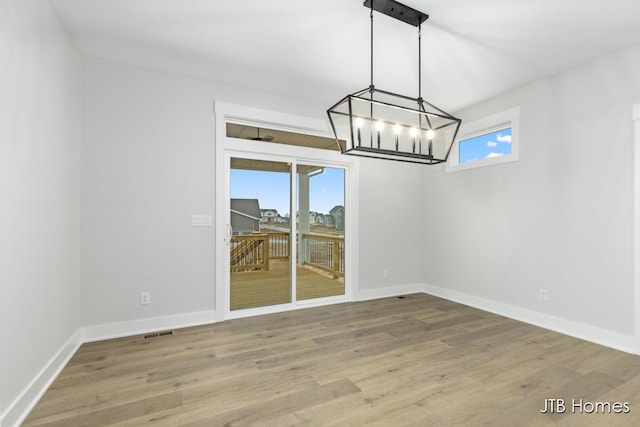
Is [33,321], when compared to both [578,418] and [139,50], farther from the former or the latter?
[578,418]

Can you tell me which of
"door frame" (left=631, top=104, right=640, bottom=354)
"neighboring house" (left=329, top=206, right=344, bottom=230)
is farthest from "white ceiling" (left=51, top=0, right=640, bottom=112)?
"neighboring house" (left=329, top=206, right=344, bottom=230)

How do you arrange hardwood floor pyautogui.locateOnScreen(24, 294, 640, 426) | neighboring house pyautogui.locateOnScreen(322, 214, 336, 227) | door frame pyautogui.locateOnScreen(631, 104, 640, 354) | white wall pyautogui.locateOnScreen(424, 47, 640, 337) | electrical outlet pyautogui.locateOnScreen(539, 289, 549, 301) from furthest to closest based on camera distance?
neighboring house pyautogui.locateOnScreen(322, 214, 336, 227) → electrical outlet pyautogui.locateOnScreen(539, 289, 549, 301) → white wall pyautogui.locateOnScreen(424, 47, 640, 337) → door frame pyautogui.locateOnScreen(631, 104, 640, 354) → hardwood floor pyautogui.locateOnScreen(24, 294, 640, 426)

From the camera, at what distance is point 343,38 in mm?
2846

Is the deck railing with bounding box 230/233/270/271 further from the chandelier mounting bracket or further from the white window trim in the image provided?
the white window trim

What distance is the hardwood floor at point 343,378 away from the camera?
1933mm

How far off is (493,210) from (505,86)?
1.53m

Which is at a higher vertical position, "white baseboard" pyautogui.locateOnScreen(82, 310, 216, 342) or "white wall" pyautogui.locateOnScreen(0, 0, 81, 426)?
"white wall" pyautogui.locateOnScreen(0, 0, 81, 426)

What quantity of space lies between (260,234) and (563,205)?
347 centimetres

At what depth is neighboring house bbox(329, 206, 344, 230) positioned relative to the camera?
463 cm

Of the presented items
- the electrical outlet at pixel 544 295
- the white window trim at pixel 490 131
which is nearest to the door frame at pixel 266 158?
the white window trim at pixel 490 131

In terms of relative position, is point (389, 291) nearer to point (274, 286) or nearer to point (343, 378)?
point (274, 286)

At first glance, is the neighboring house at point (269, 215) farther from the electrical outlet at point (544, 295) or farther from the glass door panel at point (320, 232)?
the electrical outlet at point (544, 295)

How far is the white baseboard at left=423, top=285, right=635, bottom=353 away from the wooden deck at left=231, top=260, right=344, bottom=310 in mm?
1759

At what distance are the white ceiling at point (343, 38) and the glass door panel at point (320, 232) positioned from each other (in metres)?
1.28
